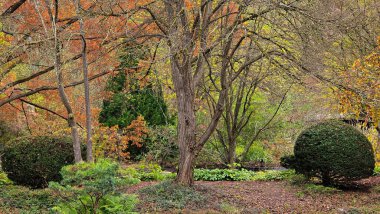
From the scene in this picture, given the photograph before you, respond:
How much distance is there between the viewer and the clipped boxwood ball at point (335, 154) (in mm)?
10141

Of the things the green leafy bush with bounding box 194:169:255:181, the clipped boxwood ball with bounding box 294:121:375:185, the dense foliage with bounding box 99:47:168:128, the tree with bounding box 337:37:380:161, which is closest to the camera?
the tree with bounding box 337:37:380:161

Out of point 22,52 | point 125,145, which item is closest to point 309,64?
point 22,52

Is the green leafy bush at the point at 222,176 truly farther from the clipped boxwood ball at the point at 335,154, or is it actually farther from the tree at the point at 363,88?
the tree at the point at 363,88

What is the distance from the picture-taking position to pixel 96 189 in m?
5.30

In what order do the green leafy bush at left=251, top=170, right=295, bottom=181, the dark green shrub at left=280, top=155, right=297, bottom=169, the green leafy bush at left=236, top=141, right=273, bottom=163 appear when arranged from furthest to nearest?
1. the green leafy bush at left=236, top=141, right=273, bottom=163
2. the green leafy bush at left=251, top=170, right=295, bottom=181
3. the dark green shrub at left=280, top=155, right=297, bottom=169

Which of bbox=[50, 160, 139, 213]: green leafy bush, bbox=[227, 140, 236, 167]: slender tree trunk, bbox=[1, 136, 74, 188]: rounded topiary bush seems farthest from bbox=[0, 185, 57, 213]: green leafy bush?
bbox=[227, 140, 236, 167]: slender tree trunk

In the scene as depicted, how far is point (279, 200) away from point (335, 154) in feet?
6.20

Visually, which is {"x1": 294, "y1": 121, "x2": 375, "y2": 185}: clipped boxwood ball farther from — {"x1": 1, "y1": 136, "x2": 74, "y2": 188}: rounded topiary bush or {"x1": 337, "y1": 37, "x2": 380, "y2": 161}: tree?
{"x1": 1, "y1": 136, "x2": 74, "y2": 188}: rounded topiary bush

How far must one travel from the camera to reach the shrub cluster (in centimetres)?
1014

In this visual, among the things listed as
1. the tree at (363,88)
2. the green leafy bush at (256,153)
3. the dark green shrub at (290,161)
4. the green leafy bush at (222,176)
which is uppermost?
the tree at (363,88)

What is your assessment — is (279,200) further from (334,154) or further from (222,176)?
(222,176)

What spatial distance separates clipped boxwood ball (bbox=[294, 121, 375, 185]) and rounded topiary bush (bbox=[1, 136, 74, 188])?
5577 millimetres

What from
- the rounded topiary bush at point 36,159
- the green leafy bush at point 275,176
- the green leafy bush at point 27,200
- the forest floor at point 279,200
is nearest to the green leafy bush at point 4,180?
the rounded topiary bush at point 36,159

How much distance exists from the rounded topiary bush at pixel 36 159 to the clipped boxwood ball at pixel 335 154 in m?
5.58
